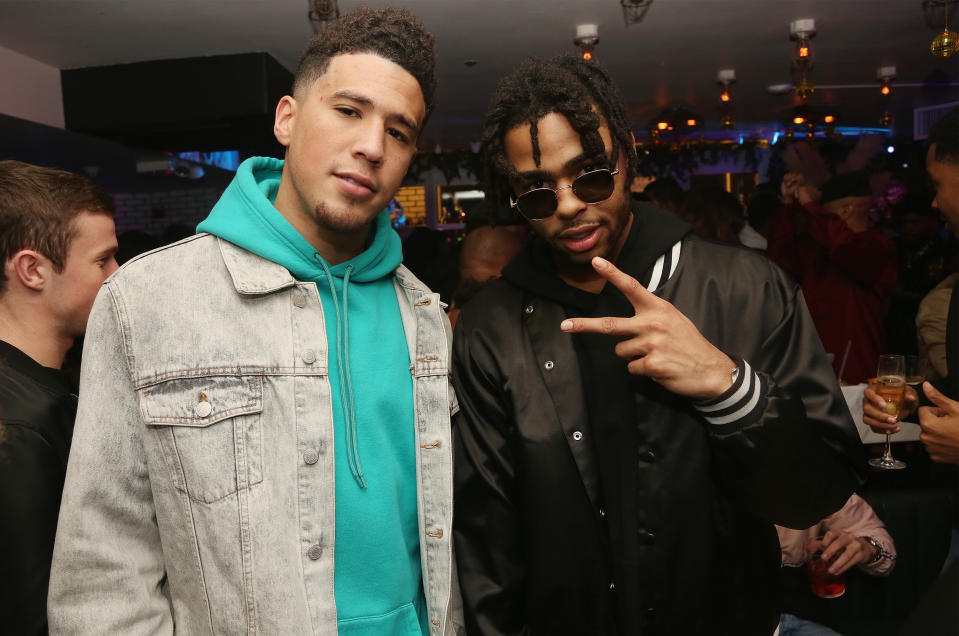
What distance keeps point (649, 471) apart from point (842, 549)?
4.40 ft

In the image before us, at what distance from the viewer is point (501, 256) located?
3689mm

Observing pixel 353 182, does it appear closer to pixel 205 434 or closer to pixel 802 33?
pixel 205 434

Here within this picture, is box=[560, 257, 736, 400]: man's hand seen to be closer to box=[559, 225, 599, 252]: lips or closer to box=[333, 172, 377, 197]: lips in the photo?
box=[559, 225, 599, 252]: lips

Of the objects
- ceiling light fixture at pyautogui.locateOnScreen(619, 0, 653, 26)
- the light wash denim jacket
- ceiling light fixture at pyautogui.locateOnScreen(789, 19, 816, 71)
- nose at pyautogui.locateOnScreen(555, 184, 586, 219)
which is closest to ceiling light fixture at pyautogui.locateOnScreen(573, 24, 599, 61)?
ceiling light fixture at pyautogui.locateOnScreen(619, 0, 653, 26)

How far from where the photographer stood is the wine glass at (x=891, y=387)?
2.73m

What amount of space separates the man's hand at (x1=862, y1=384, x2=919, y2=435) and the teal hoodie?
1.98 m

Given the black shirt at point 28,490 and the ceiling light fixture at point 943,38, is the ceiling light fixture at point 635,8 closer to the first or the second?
the ceiling light fixture at point 943,38

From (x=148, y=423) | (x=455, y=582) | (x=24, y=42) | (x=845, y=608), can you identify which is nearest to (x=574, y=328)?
(x=455, y=582)

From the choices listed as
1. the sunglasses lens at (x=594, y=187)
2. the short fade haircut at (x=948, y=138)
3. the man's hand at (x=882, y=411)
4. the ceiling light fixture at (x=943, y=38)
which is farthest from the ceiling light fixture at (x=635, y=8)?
the sunglasses lens at (x=594, y=187)

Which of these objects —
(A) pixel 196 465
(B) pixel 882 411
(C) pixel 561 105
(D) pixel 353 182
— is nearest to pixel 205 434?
(A) pixel 196 465

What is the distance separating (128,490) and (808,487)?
135 centimetres

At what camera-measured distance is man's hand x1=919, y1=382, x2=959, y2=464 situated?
6.86 feet

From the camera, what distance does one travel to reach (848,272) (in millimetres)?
4719

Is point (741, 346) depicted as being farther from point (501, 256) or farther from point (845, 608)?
point (501, 256)
